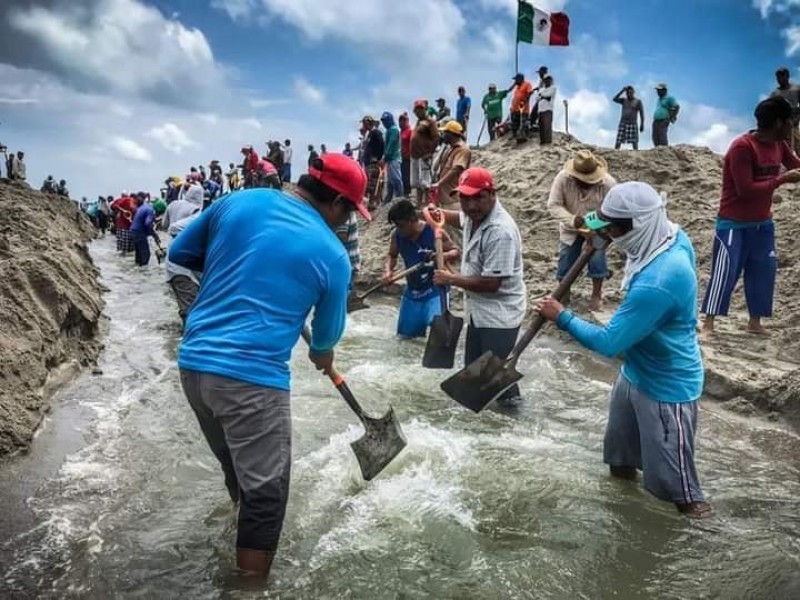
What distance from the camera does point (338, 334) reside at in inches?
115

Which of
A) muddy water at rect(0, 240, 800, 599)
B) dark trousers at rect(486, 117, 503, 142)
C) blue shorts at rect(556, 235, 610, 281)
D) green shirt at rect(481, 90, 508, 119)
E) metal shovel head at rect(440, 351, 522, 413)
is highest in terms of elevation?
green shirt at rect(481, 90, 508, 119)

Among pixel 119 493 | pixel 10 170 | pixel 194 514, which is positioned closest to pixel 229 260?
pixel 194 514

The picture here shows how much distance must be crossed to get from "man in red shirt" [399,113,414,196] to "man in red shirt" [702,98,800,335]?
28.8ft

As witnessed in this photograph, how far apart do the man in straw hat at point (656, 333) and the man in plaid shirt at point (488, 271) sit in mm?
1342

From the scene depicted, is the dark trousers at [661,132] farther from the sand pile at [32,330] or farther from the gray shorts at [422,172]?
the sand pile at [32,330]

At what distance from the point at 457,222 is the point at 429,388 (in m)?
1.57

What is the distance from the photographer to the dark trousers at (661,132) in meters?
13.4

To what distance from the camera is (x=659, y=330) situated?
316 cm

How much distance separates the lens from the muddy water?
3.03 metres

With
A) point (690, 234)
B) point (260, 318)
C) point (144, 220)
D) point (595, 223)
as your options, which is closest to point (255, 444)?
point (260, 318)

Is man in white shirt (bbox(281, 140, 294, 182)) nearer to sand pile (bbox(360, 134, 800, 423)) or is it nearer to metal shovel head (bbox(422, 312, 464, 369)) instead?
sand pile (bbox(360, 134, 800, 423))

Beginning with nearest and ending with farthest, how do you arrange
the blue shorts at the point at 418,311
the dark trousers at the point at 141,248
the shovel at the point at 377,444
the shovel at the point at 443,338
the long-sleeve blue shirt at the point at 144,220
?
the shovel at the point at 377,444 → the shovel at the point at 443,338 → the blue shorts at the point at 418,311 → the long-sleeve blue shirt at the point at 144,220 → the dark trousers at the point at 141,248

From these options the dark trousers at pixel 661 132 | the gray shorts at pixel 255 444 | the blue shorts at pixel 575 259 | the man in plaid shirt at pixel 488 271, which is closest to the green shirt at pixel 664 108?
the dark trousers at pixel 661 132

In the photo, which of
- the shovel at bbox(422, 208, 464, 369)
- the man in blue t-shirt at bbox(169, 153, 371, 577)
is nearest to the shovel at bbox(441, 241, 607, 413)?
the shovel at bbox(422, 208, 464, 369)
